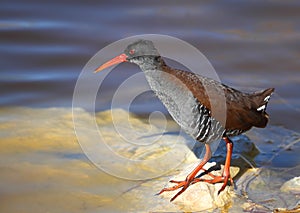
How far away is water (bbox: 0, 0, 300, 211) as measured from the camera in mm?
6379

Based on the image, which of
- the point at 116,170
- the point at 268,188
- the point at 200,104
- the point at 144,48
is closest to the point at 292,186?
the point at 268,188

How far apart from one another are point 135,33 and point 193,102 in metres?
3.68

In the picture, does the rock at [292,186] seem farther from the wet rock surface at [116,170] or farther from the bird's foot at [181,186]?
the bird's foot at [181,186]

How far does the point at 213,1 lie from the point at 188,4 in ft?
1.22

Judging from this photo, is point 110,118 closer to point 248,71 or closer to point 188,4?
point 248,71

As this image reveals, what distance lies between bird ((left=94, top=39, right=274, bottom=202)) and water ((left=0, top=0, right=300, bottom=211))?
1.54m

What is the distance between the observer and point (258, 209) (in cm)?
402

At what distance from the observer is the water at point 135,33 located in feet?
20.9

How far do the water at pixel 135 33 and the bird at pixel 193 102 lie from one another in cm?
Answer: 154

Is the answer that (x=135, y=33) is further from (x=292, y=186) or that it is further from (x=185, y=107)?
(x=292, y=186)

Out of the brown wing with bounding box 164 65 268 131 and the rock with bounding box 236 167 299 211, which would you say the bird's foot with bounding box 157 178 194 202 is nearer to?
the rock with bounding box 236 167 299 211

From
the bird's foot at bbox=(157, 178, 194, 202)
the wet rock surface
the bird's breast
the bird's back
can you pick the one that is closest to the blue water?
the wet rock surface

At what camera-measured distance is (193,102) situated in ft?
13.7

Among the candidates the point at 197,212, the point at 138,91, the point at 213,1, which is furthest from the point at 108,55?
the point at 197,212
